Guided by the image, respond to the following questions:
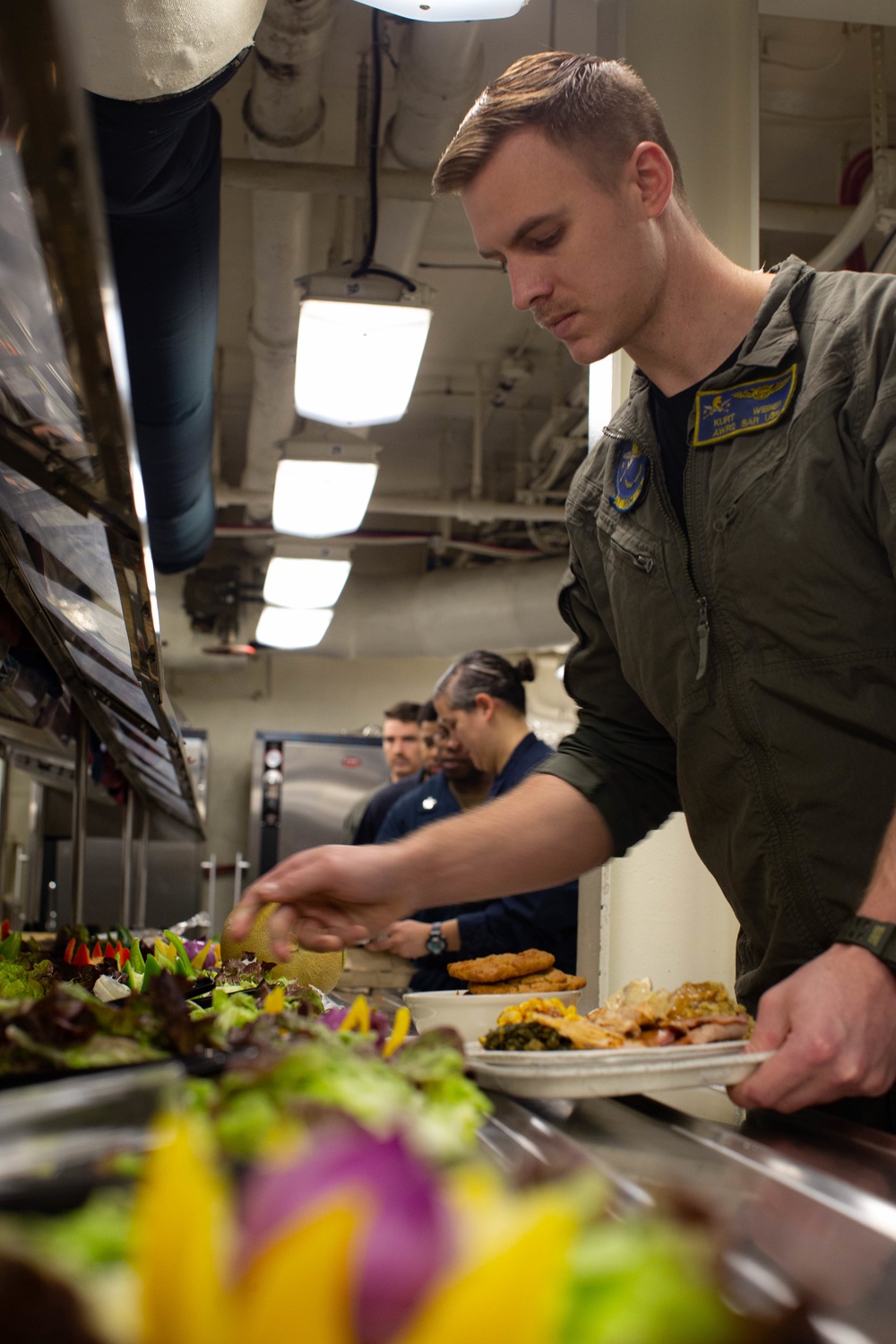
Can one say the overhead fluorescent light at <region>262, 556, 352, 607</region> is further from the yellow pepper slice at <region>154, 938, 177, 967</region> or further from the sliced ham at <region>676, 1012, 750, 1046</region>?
the sliced ham at <region>676, 1012, 750, 1046</region>

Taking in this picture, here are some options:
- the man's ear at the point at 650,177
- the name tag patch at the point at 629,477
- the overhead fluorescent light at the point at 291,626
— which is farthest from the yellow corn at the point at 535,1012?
the overhead fluorescent light at the point at 291,626

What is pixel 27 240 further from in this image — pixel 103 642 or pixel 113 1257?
pixel 103 642

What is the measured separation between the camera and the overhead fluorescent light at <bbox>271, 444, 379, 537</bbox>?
4938 millimetres

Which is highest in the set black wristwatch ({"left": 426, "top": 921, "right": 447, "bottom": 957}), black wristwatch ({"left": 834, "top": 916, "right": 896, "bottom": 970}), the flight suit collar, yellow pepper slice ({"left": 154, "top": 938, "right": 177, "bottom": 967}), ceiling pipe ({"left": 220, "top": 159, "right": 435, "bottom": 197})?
ceiling pipe ({"left": 220, "top": 159, "right": 435, "bottom": 197})

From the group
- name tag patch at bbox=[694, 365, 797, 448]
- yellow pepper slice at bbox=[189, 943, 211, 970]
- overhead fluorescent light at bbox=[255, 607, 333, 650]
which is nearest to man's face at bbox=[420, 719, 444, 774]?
overhead fluorescent light at bbox=[255, 607, 333, 650]

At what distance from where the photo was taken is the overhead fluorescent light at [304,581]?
6.26 metres

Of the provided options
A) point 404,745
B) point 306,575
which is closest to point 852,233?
point 306,575

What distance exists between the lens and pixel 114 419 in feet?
3.67

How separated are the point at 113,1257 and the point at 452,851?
1161 millimetres

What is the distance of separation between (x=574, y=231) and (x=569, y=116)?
0.54ft

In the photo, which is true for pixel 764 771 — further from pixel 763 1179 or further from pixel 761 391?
pixel 763 1179

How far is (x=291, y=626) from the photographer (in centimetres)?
768

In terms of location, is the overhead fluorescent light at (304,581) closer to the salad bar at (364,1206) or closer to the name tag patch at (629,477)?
the name tag patch at (629,477)

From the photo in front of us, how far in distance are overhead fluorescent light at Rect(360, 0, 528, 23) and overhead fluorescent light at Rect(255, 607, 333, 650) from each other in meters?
4.94
